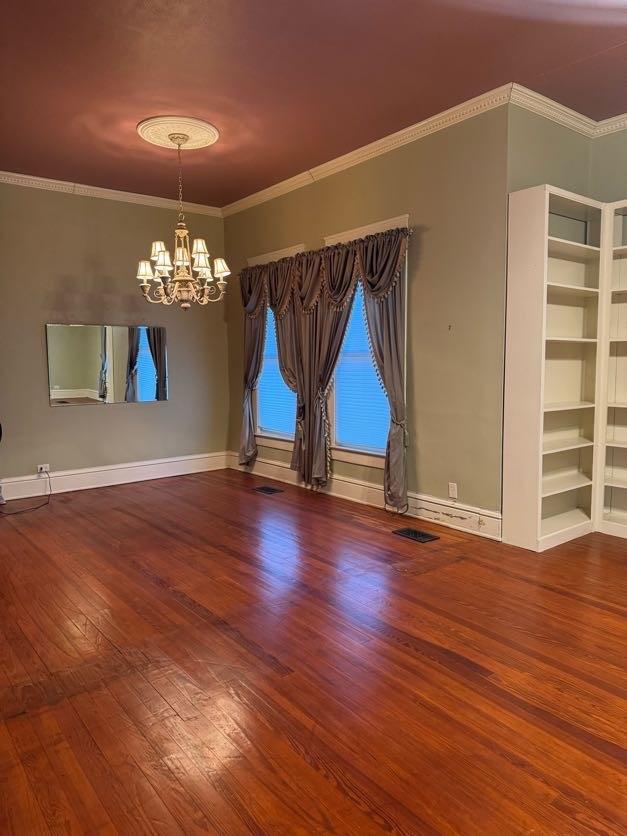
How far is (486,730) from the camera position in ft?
6.92

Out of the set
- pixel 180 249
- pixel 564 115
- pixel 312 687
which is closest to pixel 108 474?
pixel 180 249

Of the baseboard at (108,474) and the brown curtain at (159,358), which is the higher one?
the brown curtain at (159,358)

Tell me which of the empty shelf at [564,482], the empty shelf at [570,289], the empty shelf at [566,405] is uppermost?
the empty shelf at [570,289]

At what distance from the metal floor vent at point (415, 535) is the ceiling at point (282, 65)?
315cm

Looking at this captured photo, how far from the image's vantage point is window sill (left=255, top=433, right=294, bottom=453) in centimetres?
633

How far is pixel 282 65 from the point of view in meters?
3.52

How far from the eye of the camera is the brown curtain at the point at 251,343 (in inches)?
250

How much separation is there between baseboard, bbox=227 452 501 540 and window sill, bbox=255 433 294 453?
0.94 feet

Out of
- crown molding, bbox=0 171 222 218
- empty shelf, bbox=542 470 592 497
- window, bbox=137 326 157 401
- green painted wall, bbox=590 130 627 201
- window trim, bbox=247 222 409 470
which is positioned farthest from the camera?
window, bbox=137 326 157 401

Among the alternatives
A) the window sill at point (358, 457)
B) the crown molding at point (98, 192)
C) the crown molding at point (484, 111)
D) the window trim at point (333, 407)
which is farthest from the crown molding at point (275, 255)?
the window sill at point (358, 457)

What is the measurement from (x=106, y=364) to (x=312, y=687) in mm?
4734

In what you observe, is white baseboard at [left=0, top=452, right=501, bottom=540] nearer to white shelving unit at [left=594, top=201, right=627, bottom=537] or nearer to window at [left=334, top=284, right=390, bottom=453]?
window at [left=334, top=284, right=390, bottom=453]

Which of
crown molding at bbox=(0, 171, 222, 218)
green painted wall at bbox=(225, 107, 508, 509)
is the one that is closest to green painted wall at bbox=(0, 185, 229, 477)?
crown molding at bbox=(0, 171, 222, 218)

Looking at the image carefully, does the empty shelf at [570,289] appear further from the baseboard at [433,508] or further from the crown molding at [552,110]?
the baseboard at [433,508]
